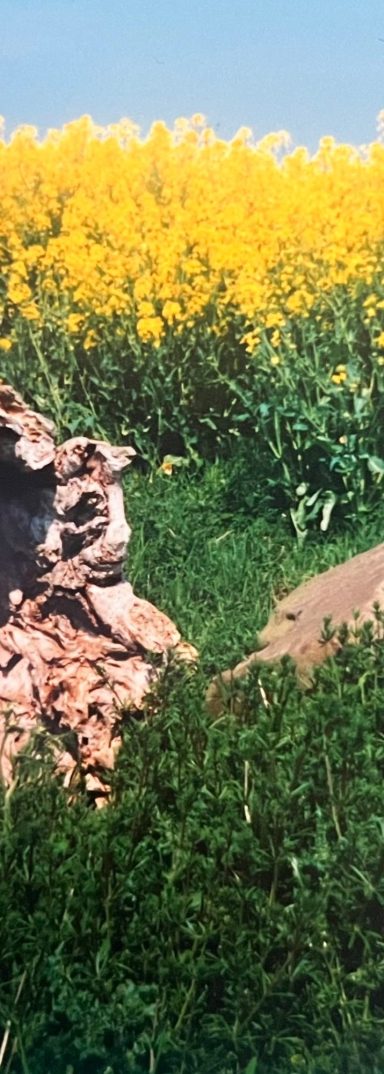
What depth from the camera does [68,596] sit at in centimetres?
408

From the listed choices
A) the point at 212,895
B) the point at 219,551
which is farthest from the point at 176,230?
the point at 212,895

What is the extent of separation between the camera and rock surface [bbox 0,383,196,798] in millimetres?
3885

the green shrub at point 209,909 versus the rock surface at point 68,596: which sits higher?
the rock surface at point 68,596

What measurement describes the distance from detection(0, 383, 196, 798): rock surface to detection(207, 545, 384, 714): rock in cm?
30

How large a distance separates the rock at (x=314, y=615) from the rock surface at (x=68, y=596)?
0.97 feet

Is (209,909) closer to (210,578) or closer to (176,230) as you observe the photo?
(210,578)

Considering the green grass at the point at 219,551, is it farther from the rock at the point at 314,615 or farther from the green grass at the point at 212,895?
the green grass at the point at 212,895

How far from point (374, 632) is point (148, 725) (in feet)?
2.36

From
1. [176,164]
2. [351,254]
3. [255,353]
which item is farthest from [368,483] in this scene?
[176,164]

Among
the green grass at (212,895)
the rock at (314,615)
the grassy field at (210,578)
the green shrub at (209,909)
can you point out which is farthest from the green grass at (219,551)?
the green shrub at (209,909)

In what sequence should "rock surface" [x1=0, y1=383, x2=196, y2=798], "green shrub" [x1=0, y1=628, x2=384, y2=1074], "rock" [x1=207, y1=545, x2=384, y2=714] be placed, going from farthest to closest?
"rock" [x1=207, y1=545, x2=384, y2=714] < "rock surface" [x1=0, y1=383, x2=196, y2=798] < "green shrub" [x1=0, y1=628, x2=384, y2=1074]


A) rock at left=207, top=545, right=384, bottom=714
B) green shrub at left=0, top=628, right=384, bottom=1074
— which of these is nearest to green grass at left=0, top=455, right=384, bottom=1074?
green shrub at left=0, top=628, right=384, bottom=1074

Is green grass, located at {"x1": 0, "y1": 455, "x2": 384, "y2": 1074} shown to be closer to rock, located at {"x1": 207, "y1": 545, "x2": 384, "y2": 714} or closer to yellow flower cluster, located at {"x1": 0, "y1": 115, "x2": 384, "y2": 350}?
rock, located at {"x1": 207, "y1": 545, "x2": 384, "y2": 714}

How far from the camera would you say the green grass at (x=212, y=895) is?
8.71ft
